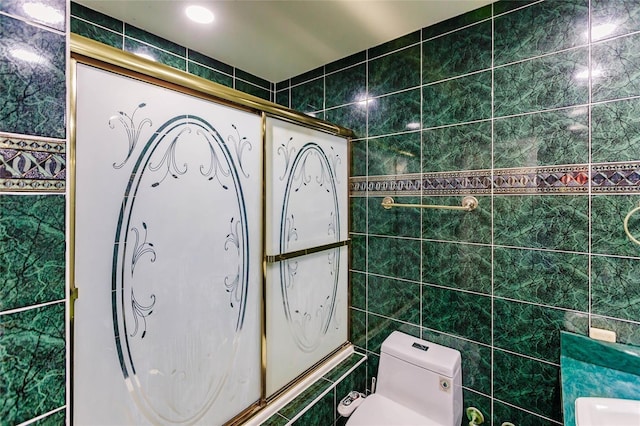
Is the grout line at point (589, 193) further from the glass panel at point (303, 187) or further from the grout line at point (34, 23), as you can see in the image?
the grout line at point (34, 23)

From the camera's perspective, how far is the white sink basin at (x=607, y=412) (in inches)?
35.7

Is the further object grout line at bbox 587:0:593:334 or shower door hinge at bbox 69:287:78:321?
grout line at bbox 587:0:593:334

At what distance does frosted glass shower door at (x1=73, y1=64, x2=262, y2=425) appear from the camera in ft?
2.97

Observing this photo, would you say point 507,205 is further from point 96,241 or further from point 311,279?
point 96,241

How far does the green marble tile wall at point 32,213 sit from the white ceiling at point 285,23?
3.31 ft

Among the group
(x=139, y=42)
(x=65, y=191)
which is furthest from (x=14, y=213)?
(x=139, y=42)

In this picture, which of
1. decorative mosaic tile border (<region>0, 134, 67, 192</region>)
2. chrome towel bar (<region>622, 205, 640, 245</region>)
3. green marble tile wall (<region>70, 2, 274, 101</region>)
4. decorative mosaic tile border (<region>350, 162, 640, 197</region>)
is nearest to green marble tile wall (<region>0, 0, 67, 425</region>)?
decorative mosaic tile border (<region>0, 134, 67, 192</region>)

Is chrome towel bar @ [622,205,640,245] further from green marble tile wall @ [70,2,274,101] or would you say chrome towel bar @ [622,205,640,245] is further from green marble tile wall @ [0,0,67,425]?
green marble tile wall @ [70,2,274,101]

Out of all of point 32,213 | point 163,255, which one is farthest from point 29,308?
point 163,255

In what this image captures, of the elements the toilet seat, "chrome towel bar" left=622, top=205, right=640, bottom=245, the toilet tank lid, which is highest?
"chrome towel bar" left=622, top=205, right=640, bottom=245

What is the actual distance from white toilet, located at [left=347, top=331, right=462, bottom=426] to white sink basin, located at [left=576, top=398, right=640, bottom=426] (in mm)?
553

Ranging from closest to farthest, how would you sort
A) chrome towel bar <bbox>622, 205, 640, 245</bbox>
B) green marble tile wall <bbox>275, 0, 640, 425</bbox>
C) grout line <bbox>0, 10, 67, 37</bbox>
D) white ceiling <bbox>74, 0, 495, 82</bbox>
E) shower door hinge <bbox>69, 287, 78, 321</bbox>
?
grout line <bbox>0, 10, 67, 37</bbox> < shower door hinge <bbox>69, 287, 78, 321</bbox> < chrome towel bar <bbox>622, 205, 640, 245</bbox> < green marble tile wall <bbox>275, 0, 640, 425</bbox> < white ceiling <bbox>74, 0, 495, 82</bbox>

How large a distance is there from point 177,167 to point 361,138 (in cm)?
118

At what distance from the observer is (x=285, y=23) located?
157 centimetres
